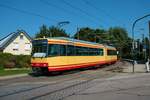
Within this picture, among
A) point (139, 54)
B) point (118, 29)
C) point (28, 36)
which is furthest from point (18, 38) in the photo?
point (118, 29)

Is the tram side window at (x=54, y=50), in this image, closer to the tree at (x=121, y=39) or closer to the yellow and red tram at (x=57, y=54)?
the yellow and red tram at (x=57, y=54)

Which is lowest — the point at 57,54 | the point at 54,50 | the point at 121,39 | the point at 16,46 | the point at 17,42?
the point at 57,54

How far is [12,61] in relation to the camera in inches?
1417

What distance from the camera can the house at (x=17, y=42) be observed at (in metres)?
62.3

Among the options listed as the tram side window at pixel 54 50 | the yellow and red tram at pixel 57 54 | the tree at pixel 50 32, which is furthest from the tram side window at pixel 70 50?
the tree at pixel 50 32

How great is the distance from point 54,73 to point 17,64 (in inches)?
504

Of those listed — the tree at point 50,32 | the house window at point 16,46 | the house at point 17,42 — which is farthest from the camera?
the tree at point 50,32

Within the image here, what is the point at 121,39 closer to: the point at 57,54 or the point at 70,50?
the point at 70,50

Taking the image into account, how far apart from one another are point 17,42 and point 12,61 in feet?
96.2

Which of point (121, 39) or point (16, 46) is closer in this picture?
point (16, 46)

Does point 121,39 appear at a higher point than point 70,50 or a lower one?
higher

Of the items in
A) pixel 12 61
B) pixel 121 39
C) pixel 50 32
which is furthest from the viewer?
pixel 121 39

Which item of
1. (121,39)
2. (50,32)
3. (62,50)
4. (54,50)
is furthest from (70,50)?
(121,39)

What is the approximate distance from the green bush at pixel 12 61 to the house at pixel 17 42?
979 inches
